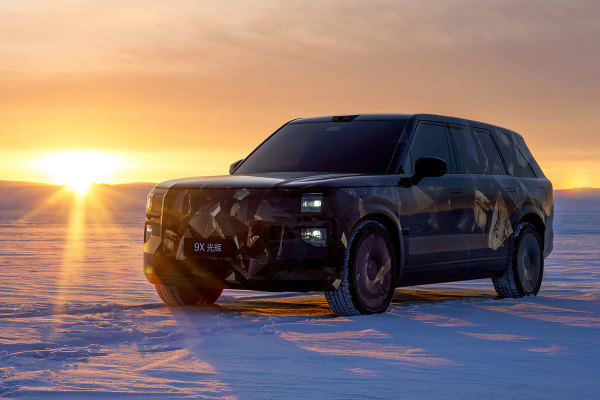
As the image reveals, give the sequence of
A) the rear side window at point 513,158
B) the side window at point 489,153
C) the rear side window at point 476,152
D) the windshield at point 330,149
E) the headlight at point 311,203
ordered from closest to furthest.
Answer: the headlight at point 311,203 < the windshield at point 330,149 < the rear side window at point 476,152 < the side window at point 489,153 < the rear side window at point 513,158

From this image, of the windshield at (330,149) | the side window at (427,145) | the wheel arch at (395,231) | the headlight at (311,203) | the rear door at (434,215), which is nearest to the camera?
the headlight at (311,203)

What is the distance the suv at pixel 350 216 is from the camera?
8.55 meters

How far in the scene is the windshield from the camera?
9531 mm

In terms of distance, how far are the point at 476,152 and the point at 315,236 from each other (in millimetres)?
2978

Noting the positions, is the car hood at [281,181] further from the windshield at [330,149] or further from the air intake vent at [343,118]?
the air intake vent at [343,118]

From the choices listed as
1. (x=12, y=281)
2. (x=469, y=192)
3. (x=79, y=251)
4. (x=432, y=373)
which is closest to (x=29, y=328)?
(x=432, y=373)

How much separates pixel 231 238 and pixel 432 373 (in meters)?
3.10

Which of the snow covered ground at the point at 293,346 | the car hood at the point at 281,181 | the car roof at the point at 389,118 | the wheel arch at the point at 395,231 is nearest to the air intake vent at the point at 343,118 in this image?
the car roof at the point at 389,118

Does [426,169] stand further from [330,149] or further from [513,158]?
[513,158]

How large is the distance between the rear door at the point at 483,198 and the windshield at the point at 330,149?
1026 mm

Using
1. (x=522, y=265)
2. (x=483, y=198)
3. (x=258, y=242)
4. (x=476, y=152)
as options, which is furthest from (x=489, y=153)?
(x=258, y=242)

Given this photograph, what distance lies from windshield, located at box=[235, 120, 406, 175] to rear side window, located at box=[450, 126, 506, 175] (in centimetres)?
93

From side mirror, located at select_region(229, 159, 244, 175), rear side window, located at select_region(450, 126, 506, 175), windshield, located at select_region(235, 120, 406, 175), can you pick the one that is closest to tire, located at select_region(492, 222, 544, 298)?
rear side window, located at select_region(450, 126, 506, 175)

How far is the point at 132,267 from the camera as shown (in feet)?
53.7
